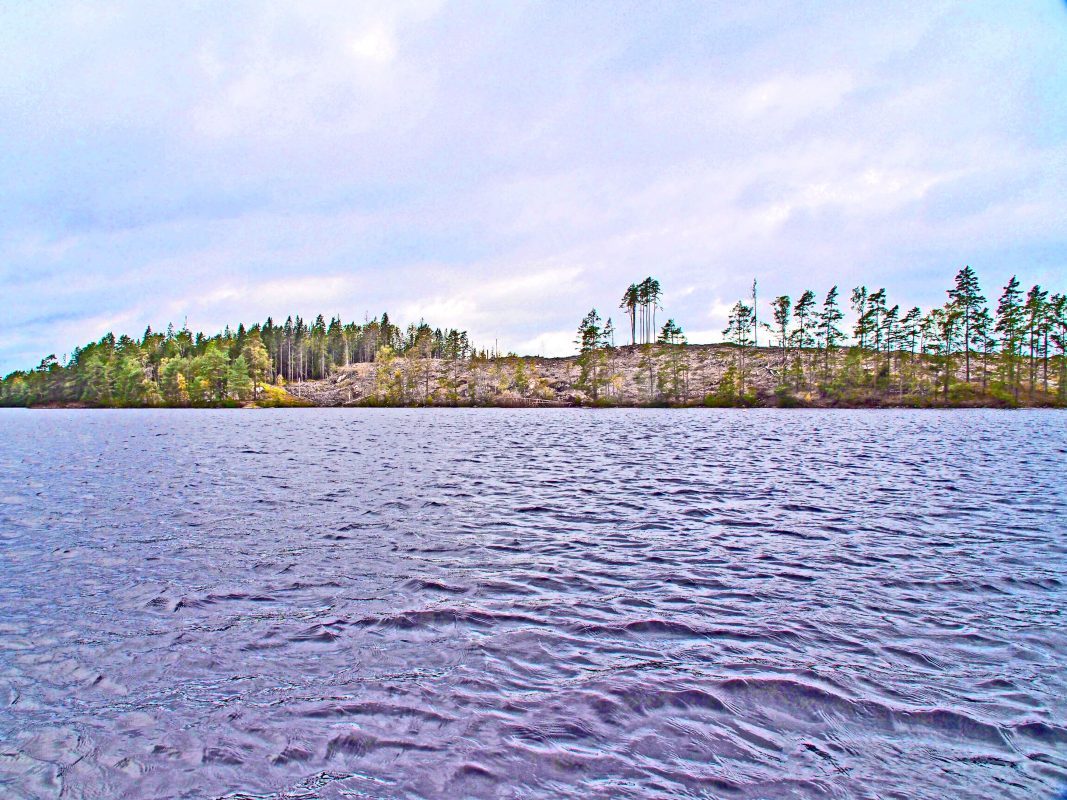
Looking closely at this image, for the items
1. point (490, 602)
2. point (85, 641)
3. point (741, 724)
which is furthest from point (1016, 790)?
point (85, 641)

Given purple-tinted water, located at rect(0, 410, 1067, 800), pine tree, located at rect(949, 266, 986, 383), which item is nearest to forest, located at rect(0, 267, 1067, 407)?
pine tree, located at rect(949, 266, 986, 383)

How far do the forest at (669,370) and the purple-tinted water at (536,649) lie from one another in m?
126

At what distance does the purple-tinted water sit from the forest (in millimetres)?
125901

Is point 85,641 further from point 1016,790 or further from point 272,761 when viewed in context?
point 1016,790

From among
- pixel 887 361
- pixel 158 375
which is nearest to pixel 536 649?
pixel 887 361

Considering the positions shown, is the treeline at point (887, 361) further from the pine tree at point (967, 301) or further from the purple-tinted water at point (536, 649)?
the purple-tinted water at point (536, 649)

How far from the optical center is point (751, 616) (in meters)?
9.44

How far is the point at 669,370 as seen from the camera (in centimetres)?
15538

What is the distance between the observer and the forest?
120312 millimetres

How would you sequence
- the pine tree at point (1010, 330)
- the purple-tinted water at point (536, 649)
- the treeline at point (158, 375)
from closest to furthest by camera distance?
1. the purple-tinted water at point (536, 649)
2. the pine tree at point (1010, 330)
3. the treeline at point (158, 375)

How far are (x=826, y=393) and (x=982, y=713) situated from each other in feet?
474

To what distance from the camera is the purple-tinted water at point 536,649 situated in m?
5.59

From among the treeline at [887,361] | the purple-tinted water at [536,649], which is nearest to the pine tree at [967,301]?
the treeline at [887,361]

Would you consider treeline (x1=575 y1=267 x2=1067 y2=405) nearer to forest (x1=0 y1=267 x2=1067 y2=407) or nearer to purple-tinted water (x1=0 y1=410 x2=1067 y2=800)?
forest (x1=0 y1=267 x2=1067 y2=407)
